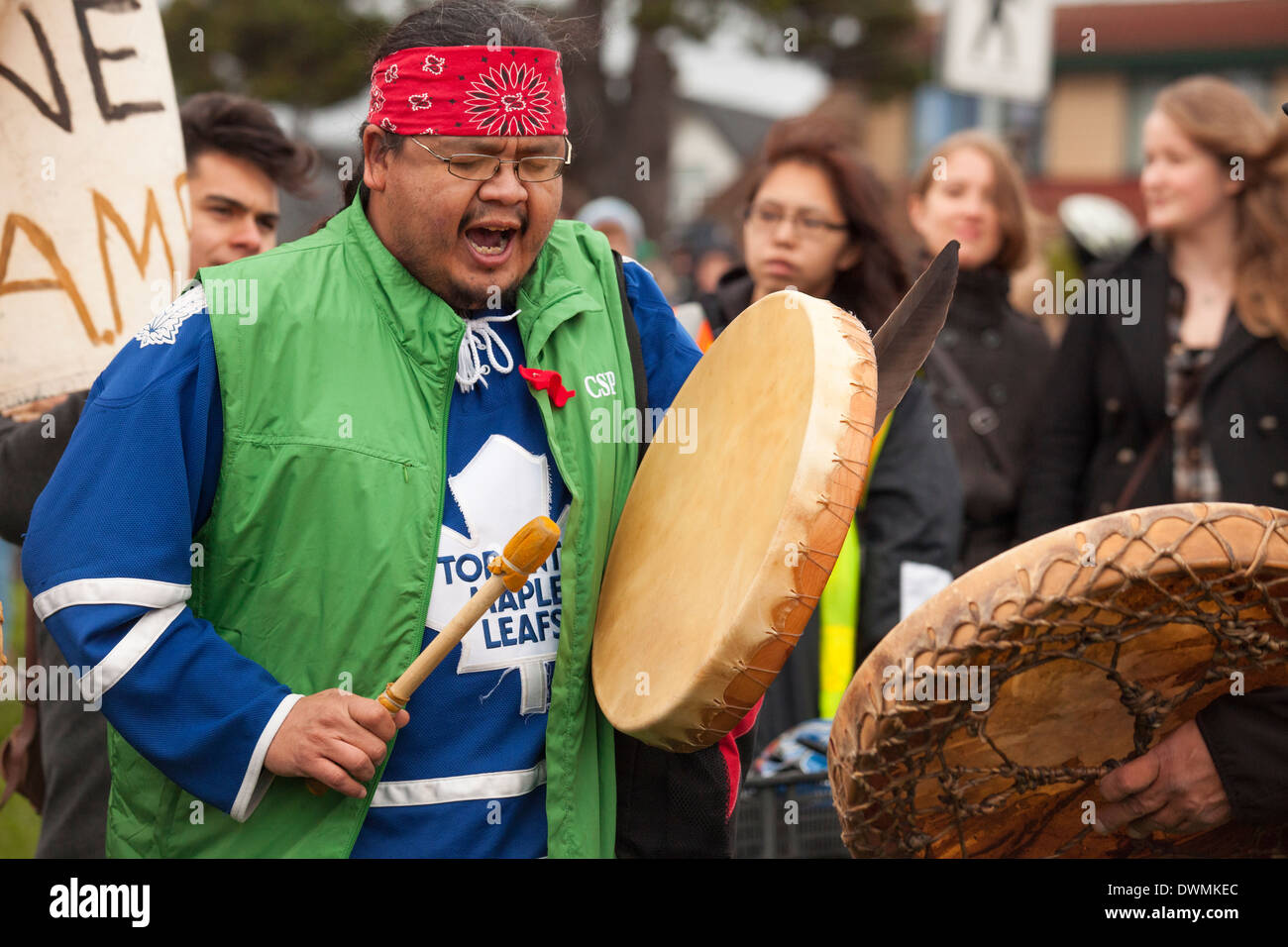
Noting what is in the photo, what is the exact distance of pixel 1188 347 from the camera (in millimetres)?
4188

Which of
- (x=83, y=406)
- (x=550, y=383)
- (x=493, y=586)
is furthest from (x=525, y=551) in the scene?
(x=83, y=406)

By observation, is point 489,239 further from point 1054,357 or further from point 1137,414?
point 1054,357

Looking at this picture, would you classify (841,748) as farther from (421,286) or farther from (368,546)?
(421,286)

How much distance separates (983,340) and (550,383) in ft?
9.45

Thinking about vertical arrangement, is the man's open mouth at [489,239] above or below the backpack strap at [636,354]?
above

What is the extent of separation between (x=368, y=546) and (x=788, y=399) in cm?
65

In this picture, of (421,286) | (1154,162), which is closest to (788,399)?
(421,286)

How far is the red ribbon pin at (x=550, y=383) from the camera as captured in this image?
7.92ft

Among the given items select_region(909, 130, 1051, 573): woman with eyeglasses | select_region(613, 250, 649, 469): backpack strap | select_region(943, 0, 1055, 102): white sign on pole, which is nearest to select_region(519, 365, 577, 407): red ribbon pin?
select_region(613, 250, 649, 469): backpack strap

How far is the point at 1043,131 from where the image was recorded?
34594 millimetres

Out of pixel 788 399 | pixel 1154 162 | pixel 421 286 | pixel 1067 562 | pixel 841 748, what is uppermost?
pixel 1154 162

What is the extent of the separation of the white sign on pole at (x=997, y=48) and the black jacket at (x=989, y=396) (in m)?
1.63
